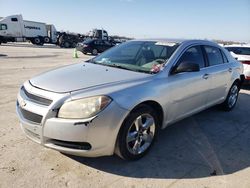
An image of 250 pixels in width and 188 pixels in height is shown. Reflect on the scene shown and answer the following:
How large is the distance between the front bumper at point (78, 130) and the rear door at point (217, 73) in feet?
8.27

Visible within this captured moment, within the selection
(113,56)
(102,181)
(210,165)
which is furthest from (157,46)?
(102,181)

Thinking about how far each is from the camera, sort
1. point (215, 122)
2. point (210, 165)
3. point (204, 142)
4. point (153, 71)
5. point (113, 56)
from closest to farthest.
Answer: point (210, 165), point (153, 71), point (204, 142), point (113, 56), point (215, 122)

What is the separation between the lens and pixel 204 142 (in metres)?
4.64

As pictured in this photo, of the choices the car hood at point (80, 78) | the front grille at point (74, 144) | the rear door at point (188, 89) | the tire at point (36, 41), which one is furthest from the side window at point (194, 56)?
the tire at point (36, 41)

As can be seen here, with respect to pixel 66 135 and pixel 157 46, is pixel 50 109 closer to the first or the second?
pixel 66 135

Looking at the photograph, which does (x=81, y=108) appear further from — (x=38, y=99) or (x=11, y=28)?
(x=11, y=28)

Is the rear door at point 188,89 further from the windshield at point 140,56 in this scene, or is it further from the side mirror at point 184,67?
the windshield at point 140,56

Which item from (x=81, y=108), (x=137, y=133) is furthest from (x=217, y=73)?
(x=81, y=108)

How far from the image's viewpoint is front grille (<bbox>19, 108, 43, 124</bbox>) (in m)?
3.35

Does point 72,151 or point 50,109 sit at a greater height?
point 50,109

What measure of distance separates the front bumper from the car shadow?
44cm

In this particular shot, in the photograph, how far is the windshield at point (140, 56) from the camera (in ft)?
14.3

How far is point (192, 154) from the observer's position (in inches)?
165

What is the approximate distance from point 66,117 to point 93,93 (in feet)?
1.34
